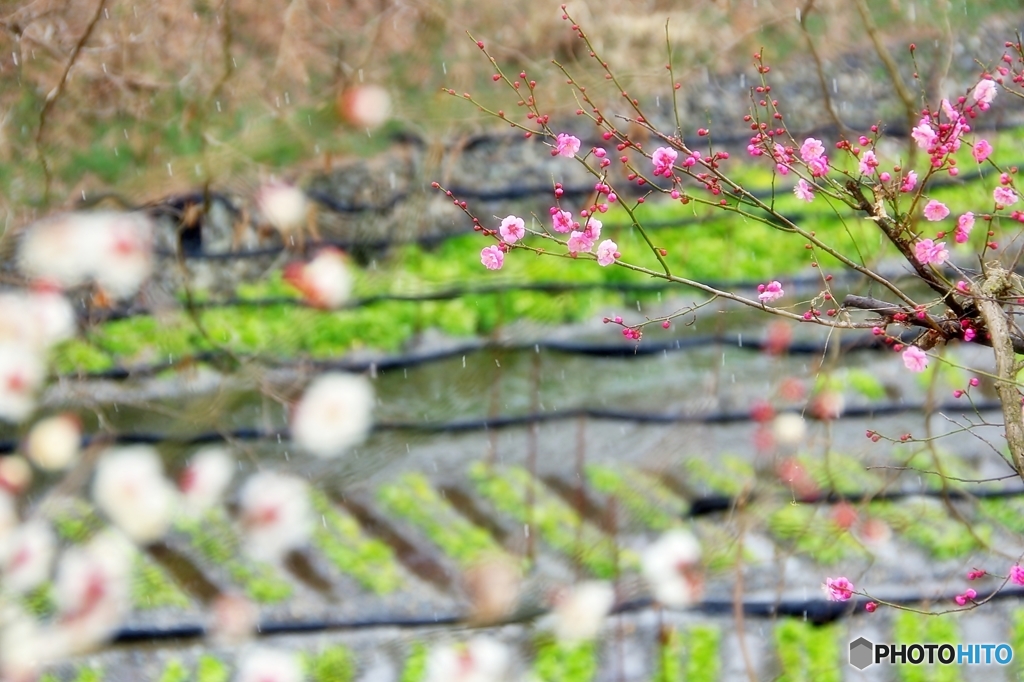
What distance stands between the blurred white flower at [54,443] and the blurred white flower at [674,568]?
178 centimetres

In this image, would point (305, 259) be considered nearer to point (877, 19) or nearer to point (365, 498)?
point (365, 498)

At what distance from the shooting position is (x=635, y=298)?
11.6 feet

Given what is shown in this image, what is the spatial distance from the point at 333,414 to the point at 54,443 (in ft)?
2.82

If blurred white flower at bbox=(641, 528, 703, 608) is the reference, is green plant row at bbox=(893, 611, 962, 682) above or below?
below

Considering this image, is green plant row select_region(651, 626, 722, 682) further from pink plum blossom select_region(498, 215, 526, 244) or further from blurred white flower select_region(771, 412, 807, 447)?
pink plum blossom select_region(498, 215, 526, 244)

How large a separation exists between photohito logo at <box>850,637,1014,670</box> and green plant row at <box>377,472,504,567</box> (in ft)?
3.07

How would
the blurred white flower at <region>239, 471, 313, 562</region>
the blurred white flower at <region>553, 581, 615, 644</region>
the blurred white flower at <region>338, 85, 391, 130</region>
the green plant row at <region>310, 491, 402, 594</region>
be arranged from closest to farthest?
the blurred white flower at <region>553, 581, 615, 644</region> < the green plant row at <region>310, 491, 402, 594</region> < the blurred white flower at <region>239, 471, 313, 562</region> < the blurred white flower at <region>338, 85, 391, 130</region>

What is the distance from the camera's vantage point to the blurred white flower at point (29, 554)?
8.32ft

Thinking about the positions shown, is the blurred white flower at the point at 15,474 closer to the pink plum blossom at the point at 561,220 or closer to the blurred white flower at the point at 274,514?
the blurred white flower at the point at 274,514

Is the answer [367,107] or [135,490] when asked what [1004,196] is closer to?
[135,490]

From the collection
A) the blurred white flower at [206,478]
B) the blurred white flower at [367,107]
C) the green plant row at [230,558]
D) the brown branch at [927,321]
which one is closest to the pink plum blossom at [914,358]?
the brown branch at [927,321]

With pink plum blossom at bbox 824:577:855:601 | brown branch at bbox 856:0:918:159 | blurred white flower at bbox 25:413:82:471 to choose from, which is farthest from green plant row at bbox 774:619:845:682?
blurred white flower at bbox 25:413:82:471

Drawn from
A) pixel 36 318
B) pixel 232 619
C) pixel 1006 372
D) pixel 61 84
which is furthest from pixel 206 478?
pixel 1006 372

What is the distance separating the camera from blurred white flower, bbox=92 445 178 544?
9.04 feet
